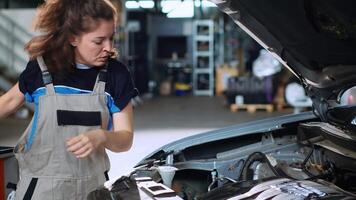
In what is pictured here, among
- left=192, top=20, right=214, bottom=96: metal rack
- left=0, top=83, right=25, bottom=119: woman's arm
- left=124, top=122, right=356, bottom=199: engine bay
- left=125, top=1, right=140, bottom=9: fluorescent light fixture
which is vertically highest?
left=125, top=1, right=140, bottom=9: fluorescent light fixture

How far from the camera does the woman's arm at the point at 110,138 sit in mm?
1161

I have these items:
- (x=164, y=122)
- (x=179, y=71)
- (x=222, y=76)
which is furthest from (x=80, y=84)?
(x=179, y=71)

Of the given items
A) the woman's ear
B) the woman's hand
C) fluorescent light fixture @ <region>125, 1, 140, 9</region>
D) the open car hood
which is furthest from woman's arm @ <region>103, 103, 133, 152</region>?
fluorescent light fixture @ <region>125, 1, 140, 9</region>

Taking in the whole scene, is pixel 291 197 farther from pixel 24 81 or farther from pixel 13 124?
pixel 13 124

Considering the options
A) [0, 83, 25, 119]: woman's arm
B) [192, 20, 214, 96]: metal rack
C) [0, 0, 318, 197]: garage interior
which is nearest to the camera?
[0, 83, 25, 119]: woman's arm

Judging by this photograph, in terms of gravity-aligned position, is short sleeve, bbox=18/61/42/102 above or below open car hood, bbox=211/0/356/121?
below

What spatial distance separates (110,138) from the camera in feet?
4.14

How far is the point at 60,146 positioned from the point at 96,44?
0.30 meters

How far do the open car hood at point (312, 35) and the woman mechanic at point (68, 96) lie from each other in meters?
0.43

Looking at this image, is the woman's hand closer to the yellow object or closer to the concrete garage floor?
the concrete garage floor

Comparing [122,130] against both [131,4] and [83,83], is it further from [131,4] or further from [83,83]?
[131,4]

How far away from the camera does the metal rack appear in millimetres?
11625

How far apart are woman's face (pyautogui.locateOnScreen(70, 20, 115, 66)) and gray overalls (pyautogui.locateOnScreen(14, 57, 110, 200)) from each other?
0.17 ft

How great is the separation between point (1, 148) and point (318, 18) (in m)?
1.36
